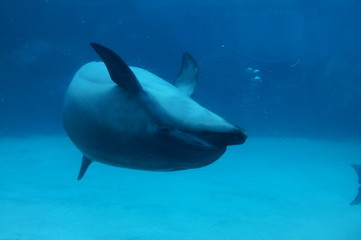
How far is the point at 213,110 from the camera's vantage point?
22.9 meters

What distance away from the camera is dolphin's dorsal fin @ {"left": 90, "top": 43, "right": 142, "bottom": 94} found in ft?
6.68

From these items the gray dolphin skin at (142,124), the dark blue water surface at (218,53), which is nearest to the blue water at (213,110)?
the dark blue water surface at (218,53)

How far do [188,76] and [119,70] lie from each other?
118 centimetres

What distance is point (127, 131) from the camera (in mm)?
2037

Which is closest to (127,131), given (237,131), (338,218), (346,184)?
(237,131)

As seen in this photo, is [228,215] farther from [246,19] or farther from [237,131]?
[246,19]

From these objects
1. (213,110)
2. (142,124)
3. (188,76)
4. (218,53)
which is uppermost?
(218,53)

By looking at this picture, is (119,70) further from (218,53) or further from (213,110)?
(218,53)

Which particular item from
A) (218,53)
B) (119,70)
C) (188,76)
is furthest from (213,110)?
(119,70)

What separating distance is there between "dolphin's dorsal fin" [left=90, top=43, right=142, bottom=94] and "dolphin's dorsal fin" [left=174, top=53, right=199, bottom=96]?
2.82ft

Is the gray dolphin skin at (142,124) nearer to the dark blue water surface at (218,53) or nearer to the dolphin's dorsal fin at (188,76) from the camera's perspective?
the dolphin's dorsal fin at (188,76)

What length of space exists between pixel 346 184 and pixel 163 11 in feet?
48.8

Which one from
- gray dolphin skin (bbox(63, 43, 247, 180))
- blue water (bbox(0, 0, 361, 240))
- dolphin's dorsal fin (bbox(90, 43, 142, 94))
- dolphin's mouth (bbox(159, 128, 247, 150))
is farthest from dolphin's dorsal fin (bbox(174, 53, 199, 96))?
blue water (bbox(0, 0, 361, 240))

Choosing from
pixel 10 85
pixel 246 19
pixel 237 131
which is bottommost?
pixel 237 131
